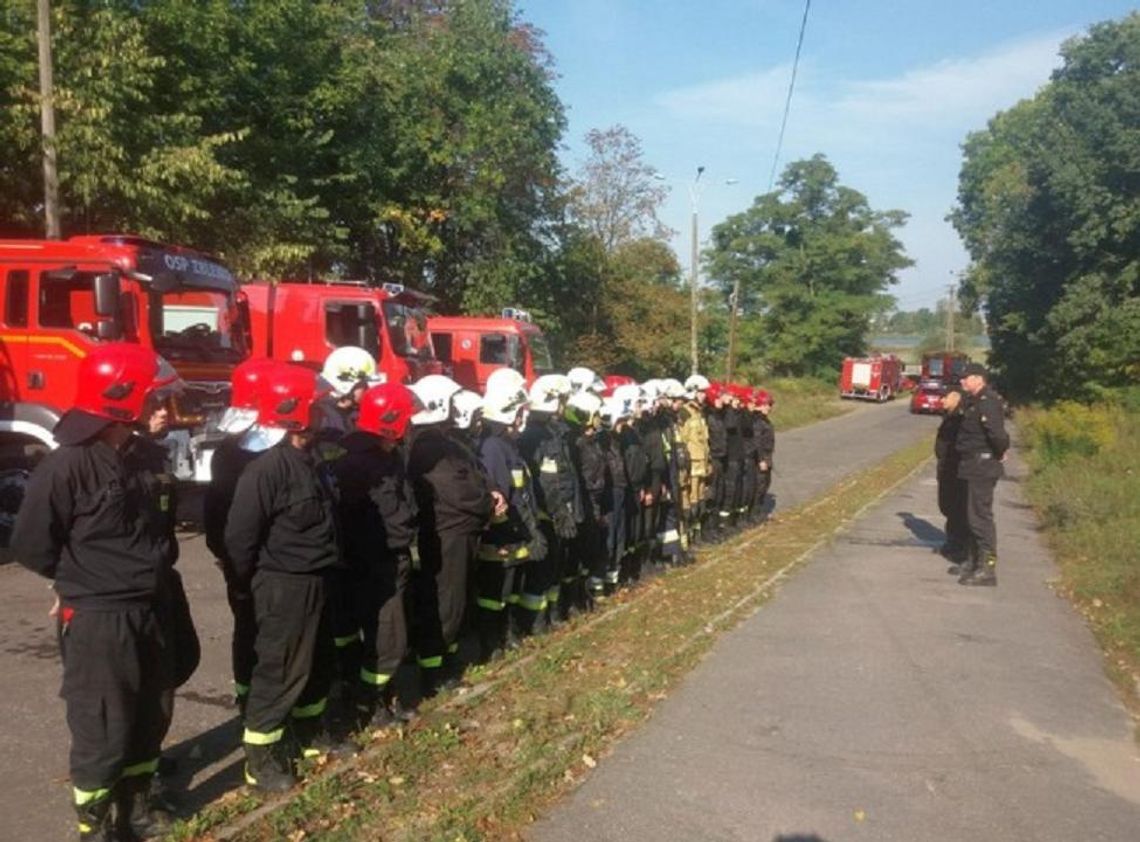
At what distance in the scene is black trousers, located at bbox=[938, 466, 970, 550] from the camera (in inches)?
435

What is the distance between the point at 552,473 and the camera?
7.51 m

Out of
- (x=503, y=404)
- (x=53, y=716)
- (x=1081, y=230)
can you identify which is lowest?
(x=53, y=716)

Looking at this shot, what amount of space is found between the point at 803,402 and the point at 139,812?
1941 inches

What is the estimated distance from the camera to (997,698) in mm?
6352

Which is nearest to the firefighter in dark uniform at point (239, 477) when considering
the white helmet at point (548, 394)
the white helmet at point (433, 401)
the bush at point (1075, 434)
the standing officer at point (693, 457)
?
the white helmet at point (433, 401)

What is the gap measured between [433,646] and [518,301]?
24.5m

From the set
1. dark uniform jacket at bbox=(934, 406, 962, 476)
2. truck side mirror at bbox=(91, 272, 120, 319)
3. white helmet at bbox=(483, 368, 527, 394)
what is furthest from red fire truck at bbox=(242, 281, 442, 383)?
dark uniform jacket at bbox=(934, 406, 962, 476)

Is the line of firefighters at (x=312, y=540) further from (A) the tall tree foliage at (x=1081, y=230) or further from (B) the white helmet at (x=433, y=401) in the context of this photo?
(A) the tall tree foliage at (x=1081, y=230)

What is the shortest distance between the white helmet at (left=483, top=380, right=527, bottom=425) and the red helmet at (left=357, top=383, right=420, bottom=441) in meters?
1.48

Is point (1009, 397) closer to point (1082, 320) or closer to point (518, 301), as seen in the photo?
point (1082, 320)

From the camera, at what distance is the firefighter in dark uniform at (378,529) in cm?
535

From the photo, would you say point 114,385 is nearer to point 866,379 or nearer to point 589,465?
point 589,465

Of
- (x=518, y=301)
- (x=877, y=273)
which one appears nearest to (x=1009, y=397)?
(x=877, y=273)

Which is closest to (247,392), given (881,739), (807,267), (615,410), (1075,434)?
(881,739)
